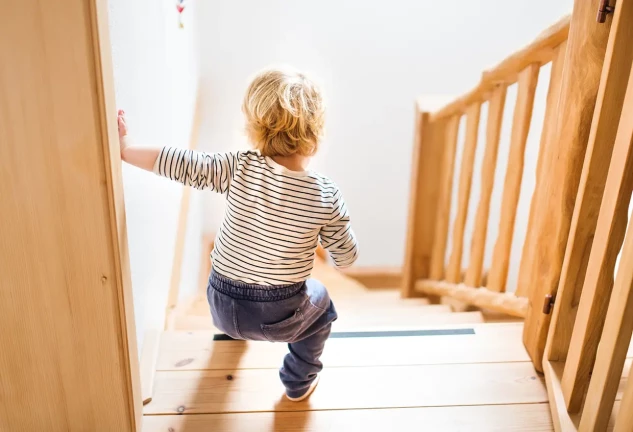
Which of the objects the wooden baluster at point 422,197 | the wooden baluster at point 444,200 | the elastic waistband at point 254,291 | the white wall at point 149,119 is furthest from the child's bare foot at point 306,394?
the wooden baluster at point 422,197

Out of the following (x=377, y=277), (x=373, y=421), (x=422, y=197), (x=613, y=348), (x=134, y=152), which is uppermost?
(x=134, y=152)

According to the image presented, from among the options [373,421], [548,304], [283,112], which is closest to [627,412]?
[548,304]

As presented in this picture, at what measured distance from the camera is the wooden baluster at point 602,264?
1.08 m

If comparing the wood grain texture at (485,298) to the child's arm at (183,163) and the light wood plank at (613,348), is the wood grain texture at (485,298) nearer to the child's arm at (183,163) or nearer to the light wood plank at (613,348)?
the light wood plank at (613,348)

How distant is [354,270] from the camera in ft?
12.3

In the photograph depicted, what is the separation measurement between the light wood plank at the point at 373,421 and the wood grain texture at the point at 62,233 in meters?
0.14

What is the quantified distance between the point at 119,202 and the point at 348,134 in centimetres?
252

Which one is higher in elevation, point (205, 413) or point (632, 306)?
point (632, 306)

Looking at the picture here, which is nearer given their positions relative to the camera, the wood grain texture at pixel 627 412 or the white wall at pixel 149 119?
the wood grain texture at pixel 627 412

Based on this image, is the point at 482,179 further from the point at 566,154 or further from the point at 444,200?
the point at 566,154

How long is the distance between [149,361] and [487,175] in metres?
1.31

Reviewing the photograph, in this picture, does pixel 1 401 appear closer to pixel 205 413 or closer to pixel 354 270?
pixel 205 413

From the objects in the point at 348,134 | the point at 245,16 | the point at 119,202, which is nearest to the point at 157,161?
the point at 119,202

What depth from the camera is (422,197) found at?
110 inches
